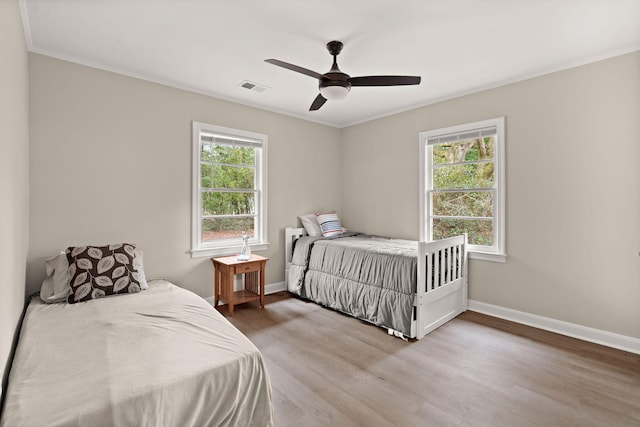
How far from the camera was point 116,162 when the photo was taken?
307 centimetres

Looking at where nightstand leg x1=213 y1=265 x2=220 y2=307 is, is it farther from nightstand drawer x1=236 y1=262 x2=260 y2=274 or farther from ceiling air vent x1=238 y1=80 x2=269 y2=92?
ceiling air vent x1=238 y1=80 x2=269 y2=92

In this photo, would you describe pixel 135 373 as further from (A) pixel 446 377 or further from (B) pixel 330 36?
(B) pixel 330 36

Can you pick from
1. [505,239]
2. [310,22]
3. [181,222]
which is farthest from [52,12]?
[505,239]

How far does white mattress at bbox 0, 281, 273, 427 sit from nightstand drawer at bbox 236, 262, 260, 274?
4.34ft

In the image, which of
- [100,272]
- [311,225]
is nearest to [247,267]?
[311,225]

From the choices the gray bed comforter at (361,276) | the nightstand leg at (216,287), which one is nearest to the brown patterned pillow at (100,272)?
the nightstand leg at (216,287)

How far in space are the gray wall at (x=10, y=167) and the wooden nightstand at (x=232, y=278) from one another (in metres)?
1.68

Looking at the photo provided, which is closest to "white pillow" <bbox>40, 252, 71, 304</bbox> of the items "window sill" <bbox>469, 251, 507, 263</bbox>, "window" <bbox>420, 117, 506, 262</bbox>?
"window" <bbox>420, 117, 506, 262</bbox>

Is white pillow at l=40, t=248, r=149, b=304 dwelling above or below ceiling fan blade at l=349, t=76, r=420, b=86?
below

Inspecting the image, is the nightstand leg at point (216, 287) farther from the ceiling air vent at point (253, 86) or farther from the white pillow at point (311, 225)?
the ceiling air vent at point (253, 86)

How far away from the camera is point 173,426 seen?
133 cm

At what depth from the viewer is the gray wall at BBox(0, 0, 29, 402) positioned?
1500 mm

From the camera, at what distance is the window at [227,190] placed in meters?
3.64

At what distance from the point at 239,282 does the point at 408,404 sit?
8.46 feet
